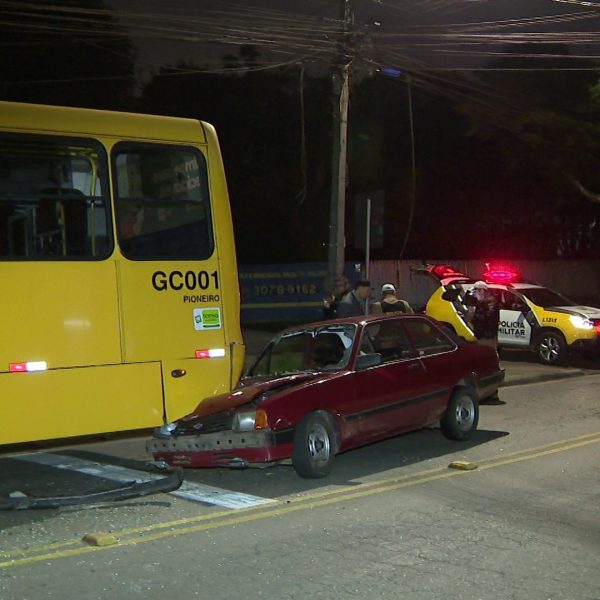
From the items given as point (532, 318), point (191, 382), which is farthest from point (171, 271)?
point (532, 318)

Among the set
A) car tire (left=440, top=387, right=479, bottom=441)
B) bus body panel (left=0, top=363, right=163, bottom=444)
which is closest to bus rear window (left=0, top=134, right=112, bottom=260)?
bus body panel (left=0, top=363, right=163, bottom=444)

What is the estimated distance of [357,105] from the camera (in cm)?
3212

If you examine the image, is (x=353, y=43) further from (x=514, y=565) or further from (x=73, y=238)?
(x=514, y=565)

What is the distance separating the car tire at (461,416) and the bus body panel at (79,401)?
10.5 ft

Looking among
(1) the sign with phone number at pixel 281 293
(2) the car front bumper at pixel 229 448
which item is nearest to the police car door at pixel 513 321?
(1) the sign with phone number at pixel 281 293

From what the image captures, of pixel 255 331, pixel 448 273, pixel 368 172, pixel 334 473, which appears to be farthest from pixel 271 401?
pixel 368 172

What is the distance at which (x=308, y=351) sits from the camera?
28.3 ft

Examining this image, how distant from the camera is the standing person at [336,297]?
37.6ft

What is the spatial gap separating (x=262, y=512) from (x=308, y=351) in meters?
2.46

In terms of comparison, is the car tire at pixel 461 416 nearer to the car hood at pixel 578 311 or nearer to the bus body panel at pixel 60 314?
the bus body panel at pixel 60 314

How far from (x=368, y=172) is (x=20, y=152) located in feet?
83.8

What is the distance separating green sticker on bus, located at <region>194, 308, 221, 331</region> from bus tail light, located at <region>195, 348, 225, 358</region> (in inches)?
8.9

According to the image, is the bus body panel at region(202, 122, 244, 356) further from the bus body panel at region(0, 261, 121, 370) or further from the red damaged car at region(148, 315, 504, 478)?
the bus body panel at region(0, 261, 121, 370)

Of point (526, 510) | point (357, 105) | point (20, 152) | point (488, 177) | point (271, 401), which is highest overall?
point (357, 105)
